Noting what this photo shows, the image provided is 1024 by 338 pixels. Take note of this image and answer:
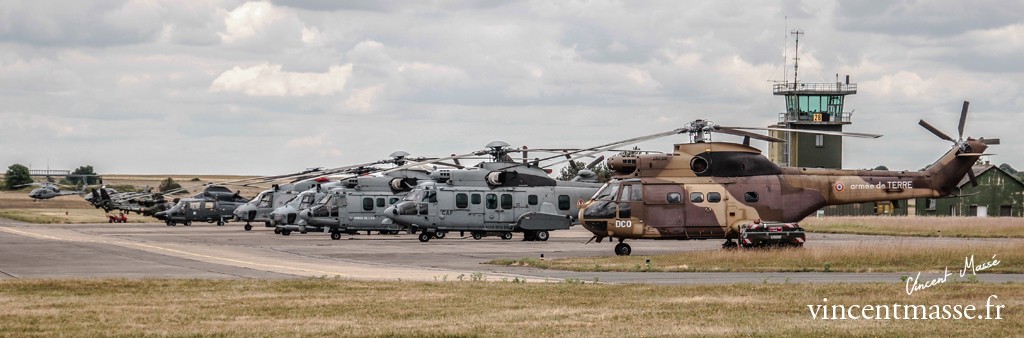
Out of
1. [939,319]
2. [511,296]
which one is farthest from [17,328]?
[939,319]

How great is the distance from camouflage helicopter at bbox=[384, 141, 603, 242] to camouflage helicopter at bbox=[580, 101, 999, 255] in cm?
1281

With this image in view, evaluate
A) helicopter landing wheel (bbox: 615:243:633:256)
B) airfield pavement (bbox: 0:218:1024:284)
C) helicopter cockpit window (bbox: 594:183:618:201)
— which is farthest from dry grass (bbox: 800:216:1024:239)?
helicopter landing wheel (bbox: 615:243:633:256)

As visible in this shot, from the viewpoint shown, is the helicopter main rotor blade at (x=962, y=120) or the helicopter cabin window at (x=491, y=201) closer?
the helicopter main rotor blade at (x=962, y=120)

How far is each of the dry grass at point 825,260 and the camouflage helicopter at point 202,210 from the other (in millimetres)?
45973

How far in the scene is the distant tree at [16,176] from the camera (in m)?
184

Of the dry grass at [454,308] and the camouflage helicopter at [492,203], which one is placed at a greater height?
the camouflage helicopter at [492,203]

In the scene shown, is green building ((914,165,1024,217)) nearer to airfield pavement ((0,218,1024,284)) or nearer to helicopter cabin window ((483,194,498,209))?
airfield pavement ((0,218,1024,284))

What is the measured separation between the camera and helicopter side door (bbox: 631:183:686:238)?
35375 mm

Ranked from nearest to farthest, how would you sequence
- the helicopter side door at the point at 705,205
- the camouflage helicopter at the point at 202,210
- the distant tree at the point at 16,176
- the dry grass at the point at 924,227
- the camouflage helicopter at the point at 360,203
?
the helicopter side door at the point at 705,205 → the dry grass at the point at 924,227 → the camouflage helicopter at the point at 360,203 → the camouflage helicopter at the point at 202,210 → the distant tree at the point at 16,176

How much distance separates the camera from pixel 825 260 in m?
28.9

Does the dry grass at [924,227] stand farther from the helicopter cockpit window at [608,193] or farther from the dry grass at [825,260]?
the dry grass at [825,260]

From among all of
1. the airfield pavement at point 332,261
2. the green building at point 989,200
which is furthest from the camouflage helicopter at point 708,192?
the green building at point 989,200

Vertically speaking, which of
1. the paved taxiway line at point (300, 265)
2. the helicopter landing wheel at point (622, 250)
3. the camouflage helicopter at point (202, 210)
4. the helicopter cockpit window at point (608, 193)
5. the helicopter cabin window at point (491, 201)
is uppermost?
the helicopter cockpit window at point (608, 193)

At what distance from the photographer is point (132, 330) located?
16219 millimetres
